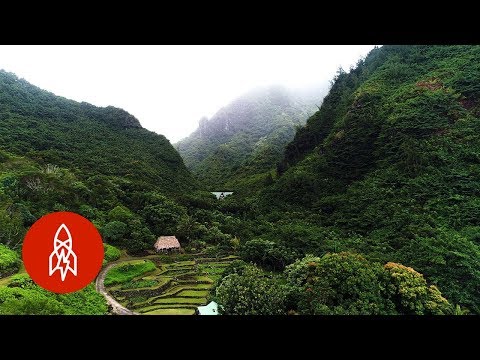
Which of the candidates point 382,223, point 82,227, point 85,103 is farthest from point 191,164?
point 82,227

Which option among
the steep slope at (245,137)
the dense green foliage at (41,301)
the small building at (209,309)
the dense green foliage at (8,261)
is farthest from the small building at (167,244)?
the steep slope at (245,137)

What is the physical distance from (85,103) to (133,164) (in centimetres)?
2108

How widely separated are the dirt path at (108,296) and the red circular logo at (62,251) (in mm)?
5835

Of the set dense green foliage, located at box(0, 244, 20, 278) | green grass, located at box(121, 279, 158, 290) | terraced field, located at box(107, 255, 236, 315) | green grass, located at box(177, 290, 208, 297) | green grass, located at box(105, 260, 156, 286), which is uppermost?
dense green foliage, located at box(0, 244, 20, 278)

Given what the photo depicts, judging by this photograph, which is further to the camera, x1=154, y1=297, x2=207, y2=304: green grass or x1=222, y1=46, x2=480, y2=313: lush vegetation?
x1=222, y1=46, x2=480, y2=313: lush vegetation

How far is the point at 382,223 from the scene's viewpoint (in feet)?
57.0

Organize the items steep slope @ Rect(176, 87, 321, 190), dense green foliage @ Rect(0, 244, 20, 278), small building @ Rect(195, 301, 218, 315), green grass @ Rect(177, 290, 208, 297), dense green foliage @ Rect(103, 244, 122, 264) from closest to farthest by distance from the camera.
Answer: small building @ Rect(195, 301, 218, 315)
dense green foliage @ Rect(0, 244, 20, 278)
green grass @ Rect(177, 290, 208, 297)
dense green foliage @ Rect(103, 244, 122, 264)
steep slope @ Rect(176, 87, 321, 190)

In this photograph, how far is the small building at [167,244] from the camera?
19.0m

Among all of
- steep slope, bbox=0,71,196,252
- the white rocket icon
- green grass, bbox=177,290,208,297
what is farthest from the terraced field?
the white rocket icon

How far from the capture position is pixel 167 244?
19297mm

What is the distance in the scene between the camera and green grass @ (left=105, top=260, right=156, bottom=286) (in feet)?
46.1

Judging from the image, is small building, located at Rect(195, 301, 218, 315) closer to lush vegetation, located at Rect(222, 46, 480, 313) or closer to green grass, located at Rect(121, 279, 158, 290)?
green grass, located at Rect(121, 279, 158, 290)

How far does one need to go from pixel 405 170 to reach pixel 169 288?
14471mm

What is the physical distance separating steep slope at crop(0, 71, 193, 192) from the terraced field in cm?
1174
